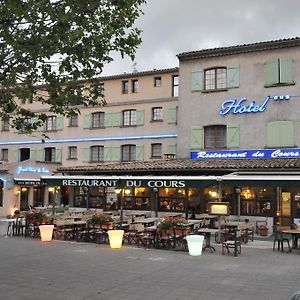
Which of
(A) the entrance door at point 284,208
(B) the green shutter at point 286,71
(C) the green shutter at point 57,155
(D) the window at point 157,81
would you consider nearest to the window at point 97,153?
(C) the green shutter at point 57,155

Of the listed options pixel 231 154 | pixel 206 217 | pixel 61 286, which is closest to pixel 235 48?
pixel 231 154

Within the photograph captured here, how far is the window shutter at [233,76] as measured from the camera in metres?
26.0

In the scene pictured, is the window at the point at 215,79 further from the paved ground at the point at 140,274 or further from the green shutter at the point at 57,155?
the green shutter at the point at 57,155

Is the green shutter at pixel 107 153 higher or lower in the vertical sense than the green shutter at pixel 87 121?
lower

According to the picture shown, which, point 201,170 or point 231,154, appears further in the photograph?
point 231,154

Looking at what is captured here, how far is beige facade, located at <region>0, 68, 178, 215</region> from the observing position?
3284 centimetres

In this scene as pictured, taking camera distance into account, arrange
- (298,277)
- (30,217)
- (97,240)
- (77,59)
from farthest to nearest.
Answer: (30,217), (97,240), (298,277), (77,59)

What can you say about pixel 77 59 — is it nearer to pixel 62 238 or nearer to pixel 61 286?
pixel 61 286

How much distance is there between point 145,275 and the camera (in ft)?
37.9

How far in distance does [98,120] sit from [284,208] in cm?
1786

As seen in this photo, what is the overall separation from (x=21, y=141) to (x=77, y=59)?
3133 centimetres

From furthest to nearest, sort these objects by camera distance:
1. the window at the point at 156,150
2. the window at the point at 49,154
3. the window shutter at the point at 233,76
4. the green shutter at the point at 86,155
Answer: the window at the point at 49,154 → the green shutter at the point at 86,155 → the window at the point at 156,150 → the window shutter at the point at 233,76

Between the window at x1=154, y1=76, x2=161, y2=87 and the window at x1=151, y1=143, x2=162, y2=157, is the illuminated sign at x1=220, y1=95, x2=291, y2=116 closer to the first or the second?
the window at x1=151, y1=143, x2=162, y2=157

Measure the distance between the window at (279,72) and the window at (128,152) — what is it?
12447 millimetres
